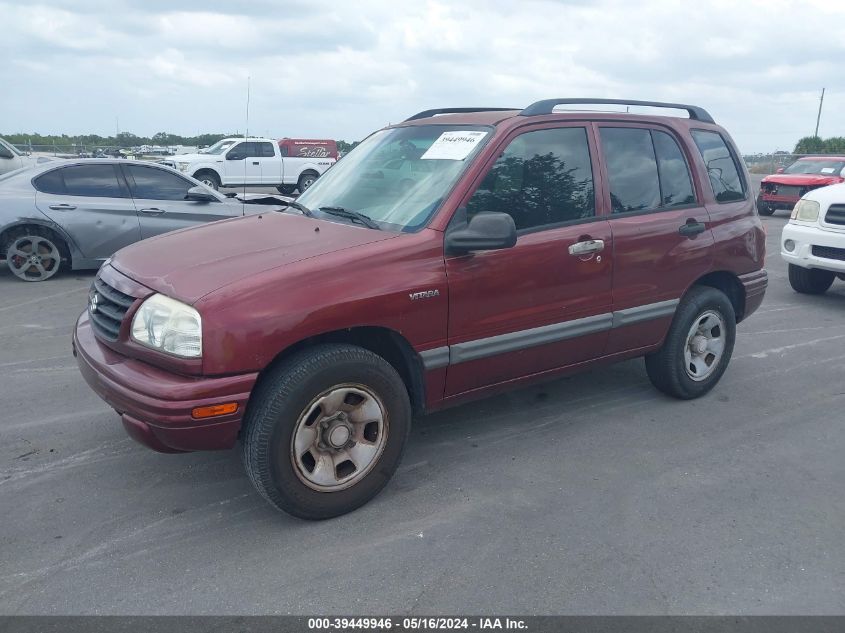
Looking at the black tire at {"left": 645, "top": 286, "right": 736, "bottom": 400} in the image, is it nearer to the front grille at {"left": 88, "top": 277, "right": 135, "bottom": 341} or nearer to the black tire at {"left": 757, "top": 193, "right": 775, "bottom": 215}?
the front grille at {"left": 88, "top": 277, "right": 135, "bottom": 341}

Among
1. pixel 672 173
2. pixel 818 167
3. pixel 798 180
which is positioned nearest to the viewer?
pixel 672 173

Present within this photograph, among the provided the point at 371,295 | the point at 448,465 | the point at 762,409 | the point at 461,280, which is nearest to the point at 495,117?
the point at 461,280

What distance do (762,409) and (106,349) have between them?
4120 mm

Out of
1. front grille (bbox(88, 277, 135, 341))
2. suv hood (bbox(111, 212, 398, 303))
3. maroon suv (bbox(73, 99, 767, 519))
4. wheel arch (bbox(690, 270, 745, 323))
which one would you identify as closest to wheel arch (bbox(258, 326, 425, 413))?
maroon suv (bbox(73, 99, 767, 519))

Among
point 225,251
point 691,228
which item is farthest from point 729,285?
point 225,251

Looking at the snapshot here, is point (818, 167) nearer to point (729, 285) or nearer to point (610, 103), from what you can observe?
point (729, 285)

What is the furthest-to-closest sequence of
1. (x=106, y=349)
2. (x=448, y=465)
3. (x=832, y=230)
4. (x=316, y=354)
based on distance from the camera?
(x=832, y=230) → (x=448, y=465) → (x=106, y=349) → (x=316, y=354)

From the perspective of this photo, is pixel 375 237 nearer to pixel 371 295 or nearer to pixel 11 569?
pixel 371 295

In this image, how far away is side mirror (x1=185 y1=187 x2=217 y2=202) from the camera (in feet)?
27.2

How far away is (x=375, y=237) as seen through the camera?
3.52 m

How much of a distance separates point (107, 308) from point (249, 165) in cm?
2006

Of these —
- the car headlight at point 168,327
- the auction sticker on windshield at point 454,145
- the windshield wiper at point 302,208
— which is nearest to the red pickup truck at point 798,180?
the auction sticker on windshield at point 454,145

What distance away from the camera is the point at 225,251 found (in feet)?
11.5

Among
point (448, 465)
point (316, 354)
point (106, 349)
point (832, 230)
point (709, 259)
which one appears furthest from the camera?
point (832, 230)
